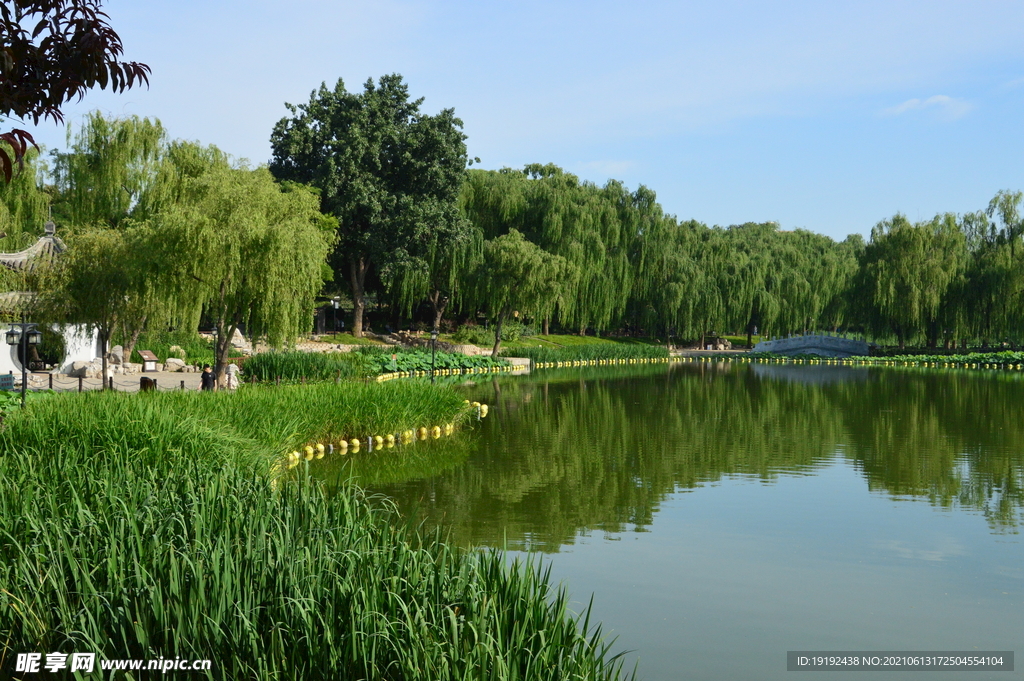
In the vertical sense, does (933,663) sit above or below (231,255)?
below

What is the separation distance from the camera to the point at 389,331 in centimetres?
4631

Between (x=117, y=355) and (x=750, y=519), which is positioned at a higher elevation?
(x=117, y=355)

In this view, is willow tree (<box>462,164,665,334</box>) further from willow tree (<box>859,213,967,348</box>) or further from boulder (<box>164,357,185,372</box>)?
boulder (<box>164,357,185,372</box>)

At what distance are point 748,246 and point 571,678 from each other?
57.8m

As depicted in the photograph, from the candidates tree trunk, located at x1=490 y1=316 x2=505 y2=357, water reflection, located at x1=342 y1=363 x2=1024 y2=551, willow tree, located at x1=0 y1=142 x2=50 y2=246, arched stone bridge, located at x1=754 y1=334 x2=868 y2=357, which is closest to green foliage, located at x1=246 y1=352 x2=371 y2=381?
water reflection, located at x1=342 y1=363 x2=1024 y2=551

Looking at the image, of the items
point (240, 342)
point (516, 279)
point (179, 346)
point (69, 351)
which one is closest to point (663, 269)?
point (516, 279)

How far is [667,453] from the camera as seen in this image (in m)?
15.3

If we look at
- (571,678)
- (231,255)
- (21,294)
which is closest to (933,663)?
(571,678)

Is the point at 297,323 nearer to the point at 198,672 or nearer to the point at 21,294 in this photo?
the point at 21,294

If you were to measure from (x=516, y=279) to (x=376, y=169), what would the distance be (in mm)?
8435

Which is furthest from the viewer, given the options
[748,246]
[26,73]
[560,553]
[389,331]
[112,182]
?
[748,246]

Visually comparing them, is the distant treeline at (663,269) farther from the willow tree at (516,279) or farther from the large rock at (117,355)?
the large rock at (117,355)

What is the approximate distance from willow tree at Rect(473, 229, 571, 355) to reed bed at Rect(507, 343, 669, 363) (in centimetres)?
210

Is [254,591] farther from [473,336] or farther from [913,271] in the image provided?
[913,271]
